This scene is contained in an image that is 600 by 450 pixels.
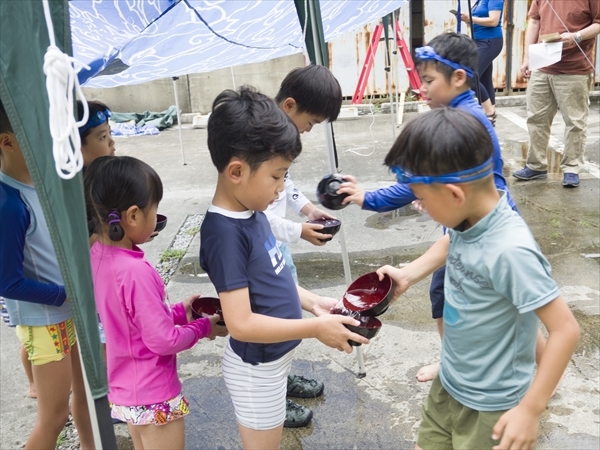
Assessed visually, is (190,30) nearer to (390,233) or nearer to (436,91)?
(436,91)

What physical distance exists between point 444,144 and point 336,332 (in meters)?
0.65

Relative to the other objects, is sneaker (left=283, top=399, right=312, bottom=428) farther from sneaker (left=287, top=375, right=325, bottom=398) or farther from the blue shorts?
the blue shorts

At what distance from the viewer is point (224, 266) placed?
190 cm

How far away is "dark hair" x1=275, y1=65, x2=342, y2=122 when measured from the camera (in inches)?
103

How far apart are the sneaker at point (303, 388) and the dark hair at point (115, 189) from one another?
58.4 inches

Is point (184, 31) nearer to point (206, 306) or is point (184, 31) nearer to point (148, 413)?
point (206, 306)

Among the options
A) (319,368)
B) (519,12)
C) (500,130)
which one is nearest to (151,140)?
(500,130)

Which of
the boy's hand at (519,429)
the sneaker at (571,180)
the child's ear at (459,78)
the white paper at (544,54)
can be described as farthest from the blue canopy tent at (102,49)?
the sneaker at (571,180)

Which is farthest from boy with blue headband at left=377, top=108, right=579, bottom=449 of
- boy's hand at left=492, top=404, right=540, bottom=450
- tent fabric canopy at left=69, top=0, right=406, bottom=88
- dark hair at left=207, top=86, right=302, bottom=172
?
tent fabric canopy at left=69, top=0, right=406, bottom=88

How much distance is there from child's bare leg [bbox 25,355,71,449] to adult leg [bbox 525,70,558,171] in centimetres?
503

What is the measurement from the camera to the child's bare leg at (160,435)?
2.10m

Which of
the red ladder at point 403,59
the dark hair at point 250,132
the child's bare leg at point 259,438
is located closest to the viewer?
the dark hair at point 250,132

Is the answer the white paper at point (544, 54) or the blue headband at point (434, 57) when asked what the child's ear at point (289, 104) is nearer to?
the blue headband at point (434, 57)

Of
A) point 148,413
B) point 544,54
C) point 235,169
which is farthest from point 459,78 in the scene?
point 544,54
